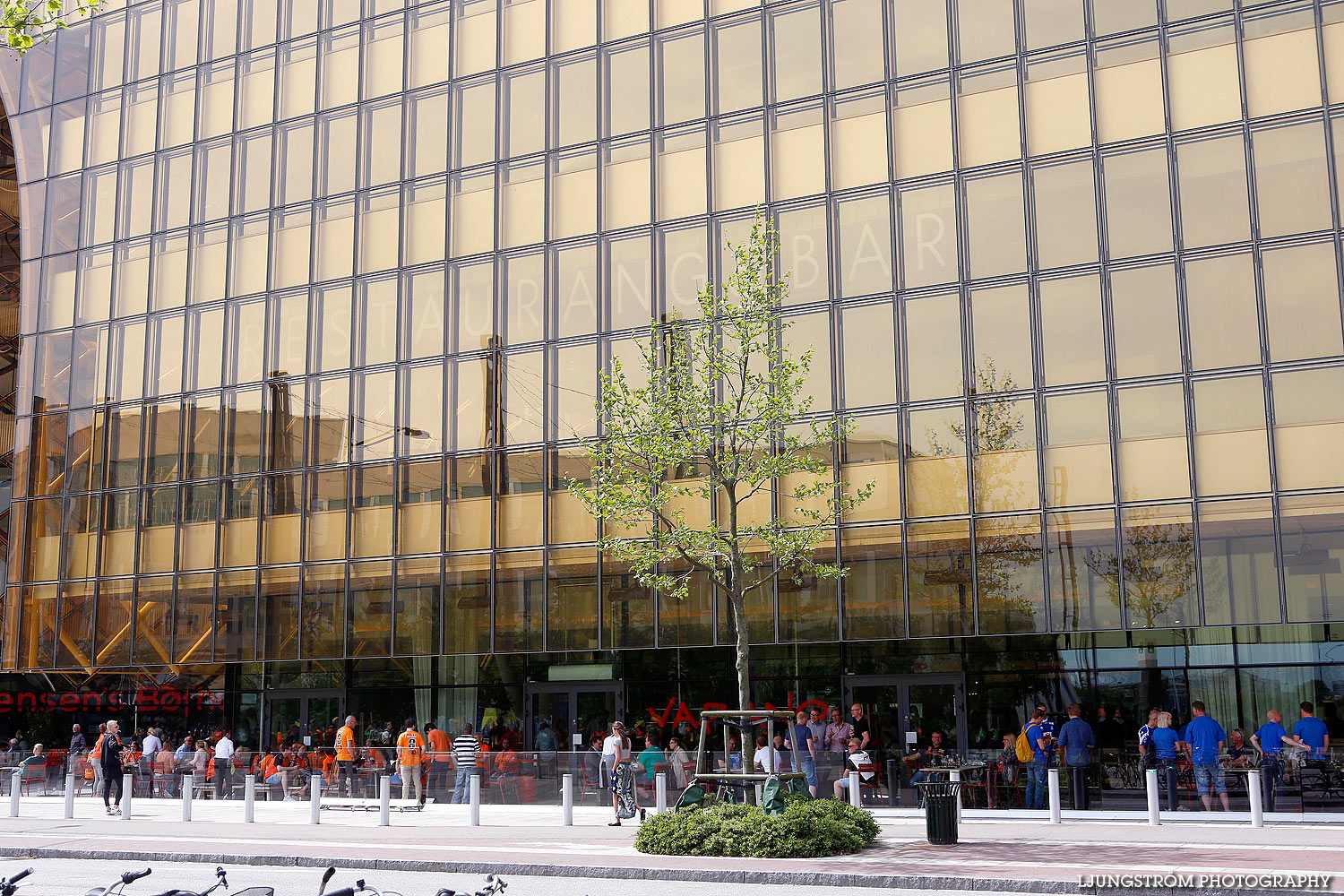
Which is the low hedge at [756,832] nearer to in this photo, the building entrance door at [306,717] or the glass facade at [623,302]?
the glass facade at [623,302]

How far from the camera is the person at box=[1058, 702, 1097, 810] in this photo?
74.6ft

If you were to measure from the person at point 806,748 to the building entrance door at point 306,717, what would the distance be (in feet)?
47.7

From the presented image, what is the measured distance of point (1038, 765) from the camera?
74.7 ft

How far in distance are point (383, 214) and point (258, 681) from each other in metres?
13.8

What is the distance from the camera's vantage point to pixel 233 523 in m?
33.8

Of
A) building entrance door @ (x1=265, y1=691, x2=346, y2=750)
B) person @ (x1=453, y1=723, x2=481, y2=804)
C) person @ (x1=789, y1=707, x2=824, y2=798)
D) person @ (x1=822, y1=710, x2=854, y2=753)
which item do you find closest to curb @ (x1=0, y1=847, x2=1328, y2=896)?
person @ (x1=789, y1=707, x2=824, y2=798)

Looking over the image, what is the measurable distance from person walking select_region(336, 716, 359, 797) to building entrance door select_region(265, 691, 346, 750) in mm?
5948

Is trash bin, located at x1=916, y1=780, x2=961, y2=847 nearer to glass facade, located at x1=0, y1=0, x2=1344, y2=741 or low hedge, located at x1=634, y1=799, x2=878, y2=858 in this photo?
low hedge, located at x1=634, y1=799, x2=878, y2=858

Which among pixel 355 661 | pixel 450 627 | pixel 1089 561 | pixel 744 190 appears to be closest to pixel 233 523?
pixel 355 661

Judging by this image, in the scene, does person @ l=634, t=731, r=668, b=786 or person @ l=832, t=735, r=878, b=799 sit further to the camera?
person @ l=634, t=731, r=668, b=786

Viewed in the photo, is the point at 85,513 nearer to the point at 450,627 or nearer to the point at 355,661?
the point at 355,661

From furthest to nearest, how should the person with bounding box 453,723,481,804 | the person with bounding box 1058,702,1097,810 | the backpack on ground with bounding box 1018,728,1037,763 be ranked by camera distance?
the person with bounding box 453,723,481,804 < the backpack on ground with bounding box 1018,728,1037,763 < the person with bounding box 1058,702,1097,810

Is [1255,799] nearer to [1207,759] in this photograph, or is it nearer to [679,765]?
[1207,759]

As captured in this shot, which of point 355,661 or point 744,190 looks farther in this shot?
point 355,661
